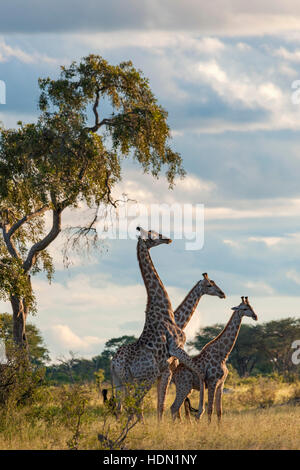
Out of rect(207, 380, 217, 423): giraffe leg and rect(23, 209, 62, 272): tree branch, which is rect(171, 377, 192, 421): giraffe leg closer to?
rect(207, 380, 217, 423): giraffe leg

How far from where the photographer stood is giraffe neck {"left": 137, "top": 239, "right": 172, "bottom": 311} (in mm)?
14930

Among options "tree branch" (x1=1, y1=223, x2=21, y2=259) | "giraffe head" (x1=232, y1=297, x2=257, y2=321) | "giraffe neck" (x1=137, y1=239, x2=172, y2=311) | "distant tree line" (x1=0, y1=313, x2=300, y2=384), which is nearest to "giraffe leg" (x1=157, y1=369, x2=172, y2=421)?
"giraffe neck" (x1=137, y1=239, x2=172, y2=311)

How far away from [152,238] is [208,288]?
65.5 inches

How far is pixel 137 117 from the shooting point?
20.1 metres

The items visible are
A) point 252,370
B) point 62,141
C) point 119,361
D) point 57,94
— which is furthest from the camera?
point 252,370

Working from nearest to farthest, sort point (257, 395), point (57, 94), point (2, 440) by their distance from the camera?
1. point (2, 440)
2. point (57, 94)
3. point (257, 395)

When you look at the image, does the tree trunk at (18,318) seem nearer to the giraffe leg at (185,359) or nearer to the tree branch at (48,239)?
the tree branch at (48,239)

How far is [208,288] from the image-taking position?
15648 mm

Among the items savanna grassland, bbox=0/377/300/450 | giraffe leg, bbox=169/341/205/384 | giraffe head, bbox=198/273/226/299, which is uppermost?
giraffe head, bbox=198/273/226/299

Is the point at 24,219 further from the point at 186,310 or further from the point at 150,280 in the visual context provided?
the point at 186,310
